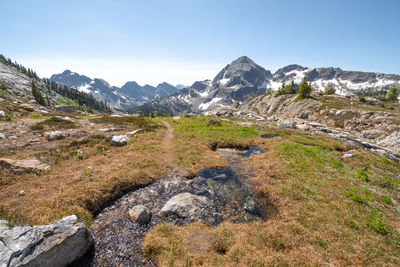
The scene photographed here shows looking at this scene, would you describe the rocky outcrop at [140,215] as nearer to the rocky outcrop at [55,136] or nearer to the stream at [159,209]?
the stream at [159,209]

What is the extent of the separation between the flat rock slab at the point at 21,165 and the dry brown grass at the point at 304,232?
12.2 meters

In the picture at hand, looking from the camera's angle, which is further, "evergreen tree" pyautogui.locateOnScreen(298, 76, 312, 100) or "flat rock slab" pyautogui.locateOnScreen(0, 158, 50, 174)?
"evergreen tree" pyautogui.locateOnScreen(298, 76, 312, 100)

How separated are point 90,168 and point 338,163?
25935mm

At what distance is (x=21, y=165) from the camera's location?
1206cm

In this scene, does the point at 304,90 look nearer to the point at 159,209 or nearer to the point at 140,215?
the point at 159,209

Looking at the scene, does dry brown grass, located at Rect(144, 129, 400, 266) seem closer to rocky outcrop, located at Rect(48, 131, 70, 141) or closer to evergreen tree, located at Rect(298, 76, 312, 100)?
rocky outcrop, located at Rect(48, 131, 70, 141)

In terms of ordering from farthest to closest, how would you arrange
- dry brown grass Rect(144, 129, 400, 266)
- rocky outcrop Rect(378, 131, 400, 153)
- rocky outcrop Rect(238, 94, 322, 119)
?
rocky outcrop Rect(238, 94, 322, 119), rocky outcrop Rect(378, 131, 400, 153), dry brown grass Rect(144, 129, 400, 266)

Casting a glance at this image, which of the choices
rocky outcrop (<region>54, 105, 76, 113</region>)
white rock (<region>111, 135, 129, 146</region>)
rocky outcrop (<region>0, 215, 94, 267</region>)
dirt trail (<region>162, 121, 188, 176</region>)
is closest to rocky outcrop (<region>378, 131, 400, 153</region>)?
dirt trail (<region>162, 121, 188, 176</region>)

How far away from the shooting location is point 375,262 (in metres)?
6.93

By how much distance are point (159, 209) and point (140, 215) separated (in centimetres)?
161

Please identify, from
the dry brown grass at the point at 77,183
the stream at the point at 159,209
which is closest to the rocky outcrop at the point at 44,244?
the stream at the point at 159,209

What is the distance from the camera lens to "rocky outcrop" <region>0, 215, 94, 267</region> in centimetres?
534

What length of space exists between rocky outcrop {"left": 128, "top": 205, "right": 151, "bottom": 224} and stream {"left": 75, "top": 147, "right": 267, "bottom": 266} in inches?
9.2

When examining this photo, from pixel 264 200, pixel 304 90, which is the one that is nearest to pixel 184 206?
pixel 264 200
